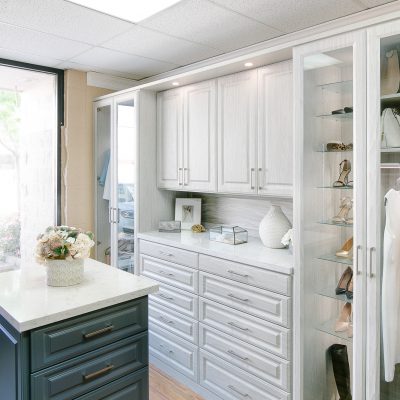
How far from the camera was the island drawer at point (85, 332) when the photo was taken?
61.7 inches

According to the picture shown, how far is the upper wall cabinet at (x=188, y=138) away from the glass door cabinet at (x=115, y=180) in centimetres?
27

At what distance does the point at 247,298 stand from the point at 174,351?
0.92 m

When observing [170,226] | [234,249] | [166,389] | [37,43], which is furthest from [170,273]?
[37,43]

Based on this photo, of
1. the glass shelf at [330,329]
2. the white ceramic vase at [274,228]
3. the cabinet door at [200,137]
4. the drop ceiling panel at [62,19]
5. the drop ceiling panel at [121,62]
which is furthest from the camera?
the drop ceiling panel at [121,62]

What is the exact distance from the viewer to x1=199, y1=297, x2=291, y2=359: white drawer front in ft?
7.26

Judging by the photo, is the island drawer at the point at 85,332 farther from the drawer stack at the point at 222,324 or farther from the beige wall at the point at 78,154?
the beige wall at the point at 78,154

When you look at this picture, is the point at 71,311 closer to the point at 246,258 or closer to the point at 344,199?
the point at 246,258

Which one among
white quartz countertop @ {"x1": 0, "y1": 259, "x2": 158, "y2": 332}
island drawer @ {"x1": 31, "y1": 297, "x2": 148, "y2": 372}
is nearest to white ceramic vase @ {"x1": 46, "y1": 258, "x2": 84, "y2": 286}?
white quartz countertop @ {"x1": 0, "y1": 259, "x2": 158, "y2": 332}

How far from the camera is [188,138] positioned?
316 cm

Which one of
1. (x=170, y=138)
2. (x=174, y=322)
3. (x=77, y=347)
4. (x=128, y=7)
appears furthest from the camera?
(x=170, y=138)

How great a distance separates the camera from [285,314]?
86.1 inches

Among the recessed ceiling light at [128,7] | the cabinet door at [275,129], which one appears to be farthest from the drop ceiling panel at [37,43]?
the cabinet door at [275,129]

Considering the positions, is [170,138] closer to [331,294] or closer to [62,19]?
[62,19]

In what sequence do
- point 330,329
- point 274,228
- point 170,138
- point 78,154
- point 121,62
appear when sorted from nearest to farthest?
point 330,329, point 274,228, point 170,138, point 121,62, point 78,154
